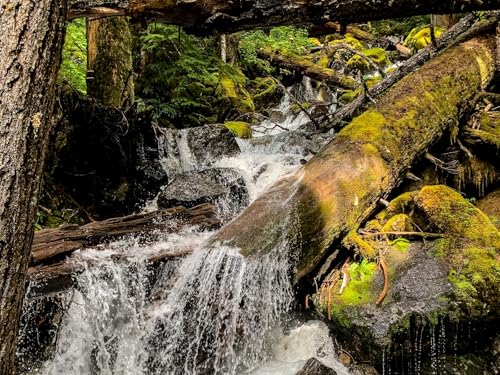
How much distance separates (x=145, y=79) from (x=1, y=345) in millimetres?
8894

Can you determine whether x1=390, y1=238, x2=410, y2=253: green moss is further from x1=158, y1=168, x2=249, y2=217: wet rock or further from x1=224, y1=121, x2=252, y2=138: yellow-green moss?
x1=224, y1=121, x2=252, y2=138: yellow-green moss

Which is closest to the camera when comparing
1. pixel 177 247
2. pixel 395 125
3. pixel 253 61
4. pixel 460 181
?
pixel 177 247

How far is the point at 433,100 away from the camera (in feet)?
18.2

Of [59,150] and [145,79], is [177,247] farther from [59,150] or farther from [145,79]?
[145,79]

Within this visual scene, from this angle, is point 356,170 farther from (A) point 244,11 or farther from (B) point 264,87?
(B) point 264,87

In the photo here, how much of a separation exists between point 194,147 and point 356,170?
4.08 metres

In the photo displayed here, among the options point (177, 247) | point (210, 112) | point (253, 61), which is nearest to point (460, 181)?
point (177, 247)

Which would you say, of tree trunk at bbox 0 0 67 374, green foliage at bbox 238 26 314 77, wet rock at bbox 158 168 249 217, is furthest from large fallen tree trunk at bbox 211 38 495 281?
green foliage at bbox 238 26 314 77

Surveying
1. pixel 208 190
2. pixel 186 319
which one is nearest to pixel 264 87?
pixel 208 190

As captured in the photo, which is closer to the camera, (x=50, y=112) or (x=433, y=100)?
(x=50, y=112)

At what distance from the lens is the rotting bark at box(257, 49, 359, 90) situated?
11047 mm

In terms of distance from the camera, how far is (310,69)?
12.2 metres

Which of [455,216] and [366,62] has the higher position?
[366,62]

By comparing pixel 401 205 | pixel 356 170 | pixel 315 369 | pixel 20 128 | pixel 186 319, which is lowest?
pixel 315 369
